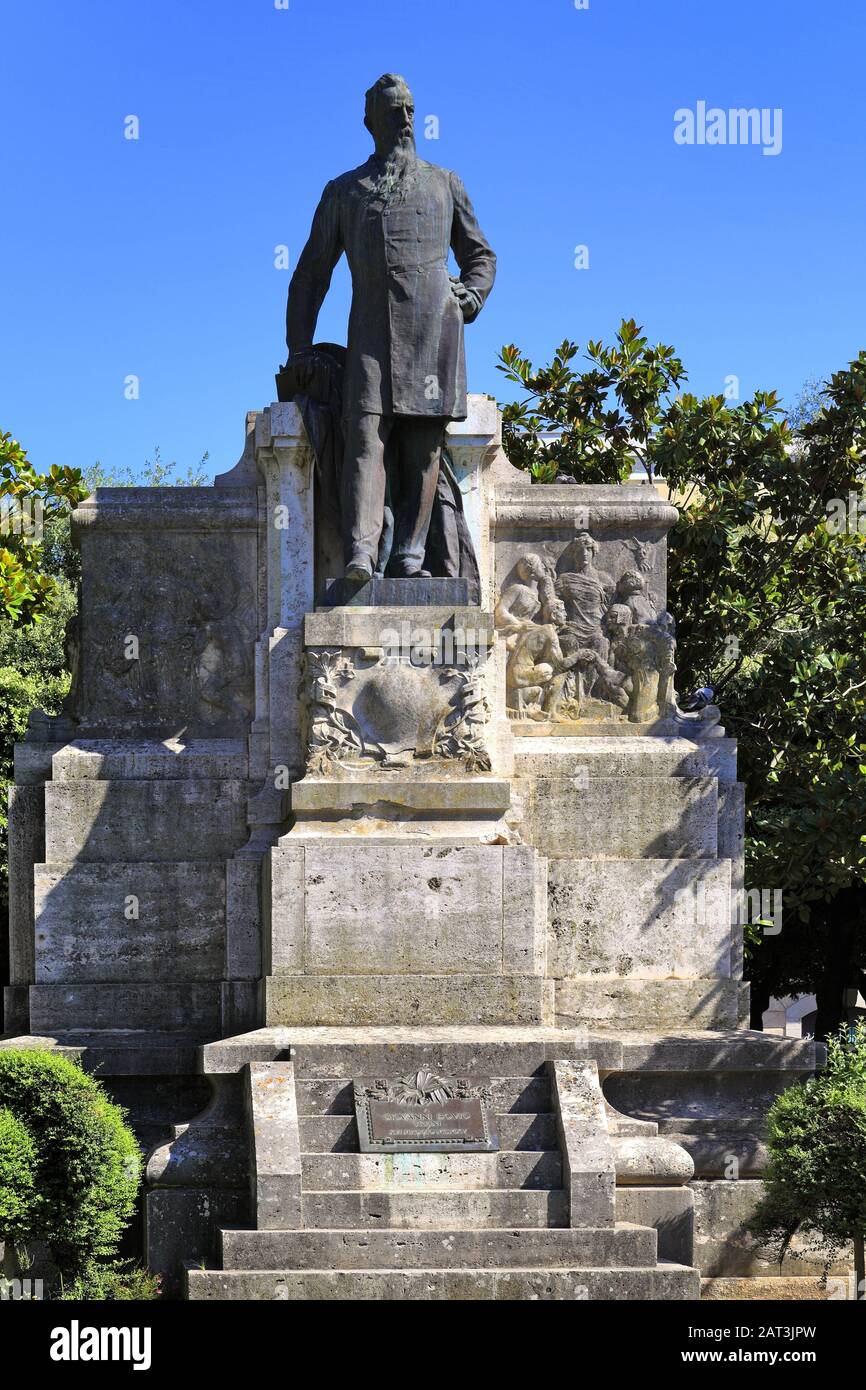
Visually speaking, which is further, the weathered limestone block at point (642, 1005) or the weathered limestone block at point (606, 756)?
the weathered limestone block at point (606, 756)

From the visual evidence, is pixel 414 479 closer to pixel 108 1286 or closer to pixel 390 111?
pixel 390 111

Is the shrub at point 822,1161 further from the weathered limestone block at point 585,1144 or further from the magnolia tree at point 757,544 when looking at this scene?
the magnolia tree at point 757,544

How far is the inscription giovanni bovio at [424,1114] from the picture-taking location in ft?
42.9

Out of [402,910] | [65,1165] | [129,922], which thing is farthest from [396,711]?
[65,1165]

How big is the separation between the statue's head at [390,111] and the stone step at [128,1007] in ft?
20.3

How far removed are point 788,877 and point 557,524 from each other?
4824 millimetres

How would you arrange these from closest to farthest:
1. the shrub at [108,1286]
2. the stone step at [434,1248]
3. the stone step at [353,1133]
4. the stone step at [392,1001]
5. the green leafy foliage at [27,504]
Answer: the shrub at [108,1286] → the stone step at [434,1248] → the stone step at [353,1133] → the stone step at [392,1001] → the green leafy foliage at [27,504]

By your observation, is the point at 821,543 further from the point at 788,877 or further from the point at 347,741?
the point at 347,741

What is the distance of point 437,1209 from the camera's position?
41.9 feet

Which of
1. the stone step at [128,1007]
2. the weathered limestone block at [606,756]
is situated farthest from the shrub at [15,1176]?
the weathered limestone block at [606,756]

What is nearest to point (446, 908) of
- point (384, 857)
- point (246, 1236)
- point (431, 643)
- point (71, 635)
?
point (384, 857)

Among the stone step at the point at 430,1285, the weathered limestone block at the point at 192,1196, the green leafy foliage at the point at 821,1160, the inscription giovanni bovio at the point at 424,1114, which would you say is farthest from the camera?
the weathered limestone block at the point at 192,1196

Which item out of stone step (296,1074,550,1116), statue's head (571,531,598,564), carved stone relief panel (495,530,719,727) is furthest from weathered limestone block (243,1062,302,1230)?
statue's head (571,531,598,564)

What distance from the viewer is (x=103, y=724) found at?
52.4 ft
